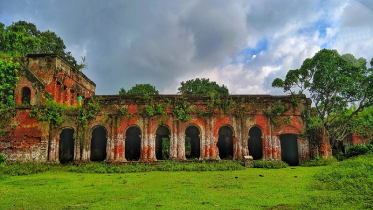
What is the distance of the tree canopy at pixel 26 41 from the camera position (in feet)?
92.3

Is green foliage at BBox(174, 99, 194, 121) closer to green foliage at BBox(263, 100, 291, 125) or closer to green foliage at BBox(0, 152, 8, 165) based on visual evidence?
green foliage at BBox(263, 100, 291, 125)

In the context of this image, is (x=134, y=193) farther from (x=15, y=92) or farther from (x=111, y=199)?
(x=15, y=92)

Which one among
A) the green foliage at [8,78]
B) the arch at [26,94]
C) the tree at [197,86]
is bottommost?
the arch at [26,94]

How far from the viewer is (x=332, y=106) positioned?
21.2 m

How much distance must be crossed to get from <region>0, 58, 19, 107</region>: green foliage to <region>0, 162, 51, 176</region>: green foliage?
6.63 m

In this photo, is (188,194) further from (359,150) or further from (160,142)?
(359,150)

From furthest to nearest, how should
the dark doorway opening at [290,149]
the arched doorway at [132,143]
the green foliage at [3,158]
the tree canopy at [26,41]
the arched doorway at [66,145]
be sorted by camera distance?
the tree canopy at [26,41], the arched doorway at [132,143], the arched doorway at [66,145], the dark doorway opening at [290,149], the green foliage at [3,158]

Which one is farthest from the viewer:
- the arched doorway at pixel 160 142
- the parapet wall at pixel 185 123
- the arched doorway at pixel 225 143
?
the arched doorway at pixel 225 143

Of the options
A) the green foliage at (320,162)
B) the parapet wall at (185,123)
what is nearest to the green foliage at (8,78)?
the parapet wall at (185,123)

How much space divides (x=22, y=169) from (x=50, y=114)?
4.16 m

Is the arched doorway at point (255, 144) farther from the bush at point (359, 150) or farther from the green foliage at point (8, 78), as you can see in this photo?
the green foliage at point (8, 78)

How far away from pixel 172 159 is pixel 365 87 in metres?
15.0

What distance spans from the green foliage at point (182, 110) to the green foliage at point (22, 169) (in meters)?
8.80

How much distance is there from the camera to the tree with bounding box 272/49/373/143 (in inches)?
787
